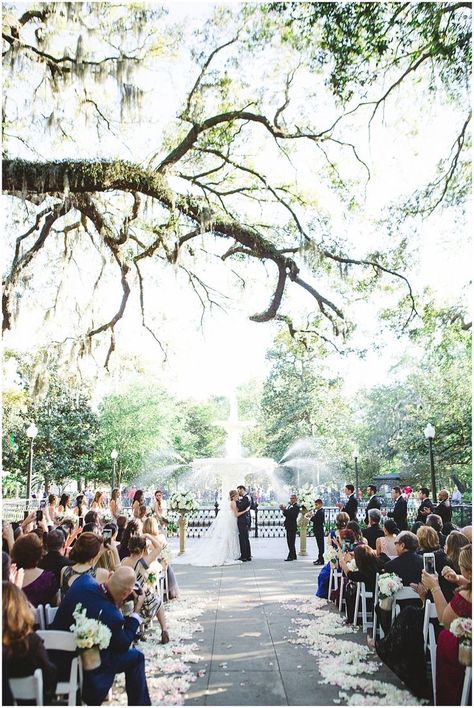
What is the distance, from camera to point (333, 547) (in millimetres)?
8227

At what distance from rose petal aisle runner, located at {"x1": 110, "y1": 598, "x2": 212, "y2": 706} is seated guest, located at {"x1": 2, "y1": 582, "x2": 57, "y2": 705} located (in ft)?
5.41

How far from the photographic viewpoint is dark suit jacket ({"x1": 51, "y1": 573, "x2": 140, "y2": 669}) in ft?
13.1

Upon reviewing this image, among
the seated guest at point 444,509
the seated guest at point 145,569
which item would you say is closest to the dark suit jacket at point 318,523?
the seated guest at point 444,509

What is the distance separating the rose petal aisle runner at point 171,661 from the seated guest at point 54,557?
1115 millimetres

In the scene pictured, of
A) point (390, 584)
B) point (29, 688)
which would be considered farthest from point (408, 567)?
point (29, 688)

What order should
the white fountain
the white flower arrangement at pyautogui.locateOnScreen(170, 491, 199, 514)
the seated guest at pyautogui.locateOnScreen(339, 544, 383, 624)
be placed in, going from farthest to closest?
the white fountain
the white flower arrangement at pyautogui.locateOnScreen(170, 491, 199, 514)
the seated guest at pyautogui.locateOnScreen(339, 544, 383, 624)

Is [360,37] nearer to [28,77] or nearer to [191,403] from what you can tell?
[28,77]

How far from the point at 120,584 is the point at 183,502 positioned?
9.65m

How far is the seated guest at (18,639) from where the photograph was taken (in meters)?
3.13

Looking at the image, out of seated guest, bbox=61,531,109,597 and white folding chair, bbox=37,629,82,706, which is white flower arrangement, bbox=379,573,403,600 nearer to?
seated guest, bbox=61,531,109,597

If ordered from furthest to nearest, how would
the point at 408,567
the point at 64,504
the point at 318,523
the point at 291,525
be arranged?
the point at 291,525 → the point at 318,523 → the point at 64,504 → the point at 408,567

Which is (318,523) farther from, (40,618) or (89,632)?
(89,632)

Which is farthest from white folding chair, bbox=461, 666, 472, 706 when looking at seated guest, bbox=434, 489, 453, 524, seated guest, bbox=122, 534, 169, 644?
seated guest, bbox=434, 489, 453, 524

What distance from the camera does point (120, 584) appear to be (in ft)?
13.9
